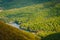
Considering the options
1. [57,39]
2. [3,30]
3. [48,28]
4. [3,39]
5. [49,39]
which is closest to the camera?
[3,39]

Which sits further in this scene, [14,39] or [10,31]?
[10,31]

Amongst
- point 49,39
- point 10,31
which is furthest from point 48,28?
point 10,31

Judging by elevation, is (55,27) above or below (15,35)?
below

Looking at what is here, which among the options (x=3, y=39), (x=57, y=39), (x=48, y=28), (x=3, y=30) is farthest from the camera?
(x=48, y=28)

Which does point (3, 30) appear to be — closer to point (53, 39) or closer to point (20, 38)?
point (20, 38)

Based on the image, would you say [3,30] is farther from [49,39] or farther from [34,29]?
[34,29]

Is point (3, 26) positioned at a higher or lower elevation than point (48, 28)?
higher

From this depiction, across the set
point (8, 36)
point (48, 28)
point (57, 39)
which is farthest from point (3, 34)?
point (48, 28)

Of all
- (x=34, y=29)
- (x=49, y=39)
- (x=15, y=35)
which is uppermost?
(x=15, y=35)

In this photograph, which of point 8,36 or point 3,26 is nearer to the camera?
point 8,36

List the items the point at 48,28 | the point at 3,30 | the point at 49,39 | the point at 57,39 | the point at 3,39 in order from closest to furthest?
the point at 3,39 → the point at 3,30 → the point at 57,39 → the point at 49,39 → the point at 48,28
